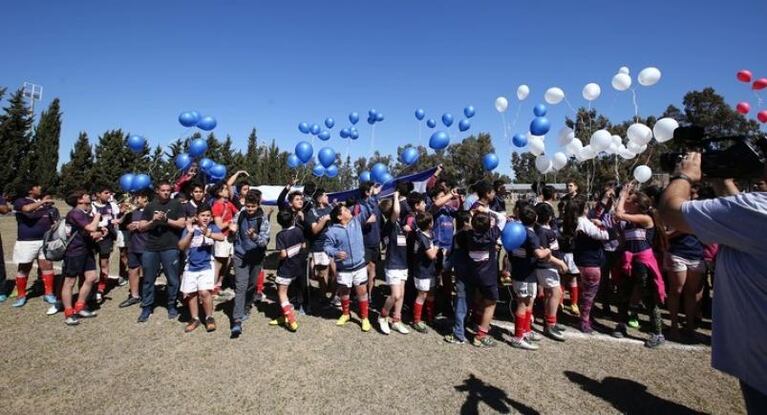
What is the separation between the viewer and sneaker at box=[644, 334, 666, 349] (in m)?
4.50

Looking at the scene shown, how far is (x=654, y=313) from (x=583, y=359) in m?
1.31

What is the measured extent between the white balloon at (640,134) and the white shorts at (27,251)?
10.2 meters

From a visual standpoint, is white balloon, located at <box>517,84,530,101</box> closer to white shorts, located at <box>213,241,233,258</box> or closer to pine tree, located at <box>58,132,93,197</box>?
white shorts, located at <box>213,241,233,258</box>

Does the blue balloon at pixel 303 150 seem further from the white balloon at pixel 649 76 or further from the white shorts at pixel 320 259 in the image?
the white balloon at pixel 649 76

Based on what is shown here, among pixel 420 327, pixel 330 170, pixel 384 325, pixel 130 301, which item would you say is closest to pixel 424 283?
pixel 420 327

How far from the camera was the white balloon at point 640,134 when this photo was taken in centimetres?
627

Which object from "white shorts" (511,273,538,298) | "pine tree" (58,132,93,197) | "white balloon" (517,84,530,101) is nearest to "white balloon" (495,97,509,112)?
"white balloon" (517,84,530,101)

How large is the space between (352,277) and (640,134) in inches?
223

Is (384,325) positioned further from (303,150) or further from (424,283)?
(303,150)

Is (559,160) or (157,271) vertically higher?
(559,160)

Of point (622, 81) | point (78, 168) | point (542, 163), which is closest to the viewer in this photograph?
point (622, 81)

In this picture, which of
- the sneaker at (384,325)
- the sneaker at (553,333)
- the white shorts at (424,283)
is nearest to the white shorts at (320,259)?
the sneaker at (384,325)

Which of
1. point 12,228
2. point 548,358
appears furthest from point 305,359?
point 12,228

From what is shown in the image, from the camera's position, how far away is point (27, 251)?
569 centimetres
